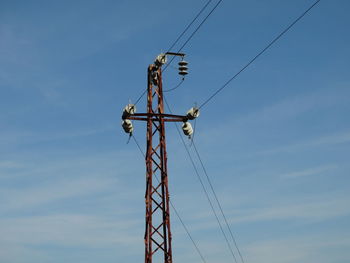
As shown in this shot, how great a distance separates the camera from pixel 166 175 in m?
30.0

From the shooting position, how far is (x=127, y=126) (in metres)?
30.5

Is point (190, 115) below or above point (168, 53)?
below

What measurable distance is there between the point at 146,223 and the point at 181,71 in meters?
9.17

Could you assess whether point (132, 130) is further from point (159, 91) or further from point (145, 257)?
point (145, 257)

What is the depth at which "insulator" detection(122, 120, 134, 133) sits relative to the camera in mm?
30438

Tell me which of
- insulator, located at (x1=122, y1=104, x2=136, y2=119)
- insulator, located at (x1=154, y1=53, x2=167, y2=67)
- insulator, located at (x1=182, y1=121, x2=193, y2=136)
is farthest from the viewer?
insulator, located at (x1=182, y1=121, x2=193, y2=136)

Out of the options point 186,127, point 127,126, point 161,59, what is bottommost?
point 127,126

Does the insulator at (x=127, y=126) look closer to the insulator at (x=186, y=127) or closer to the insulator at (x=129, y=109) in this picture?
the insulator at (x=129, y=109)

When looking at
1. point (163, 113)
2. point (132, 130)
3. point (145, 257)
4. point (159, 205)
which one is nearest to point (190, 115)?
point (163, 113)

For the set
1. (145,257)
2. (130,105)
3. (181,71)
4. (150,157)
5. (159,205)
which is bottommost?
(145,257)

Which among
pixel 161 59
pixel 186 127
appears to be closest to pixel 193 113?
pixel 186 127

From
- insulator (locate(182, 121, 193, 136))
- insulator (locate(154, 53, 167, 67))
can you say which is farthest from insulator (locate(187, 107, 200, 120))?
insulator (locate(154, 53, 167, 67))

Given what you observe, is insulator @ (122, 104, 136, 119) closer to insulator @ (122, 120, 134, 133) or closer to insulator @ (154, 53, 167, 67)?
insulator @ (122, 120, 134, 133)

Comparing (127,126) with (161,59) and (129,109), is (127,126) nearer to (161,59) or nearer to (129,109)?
(129,109)
